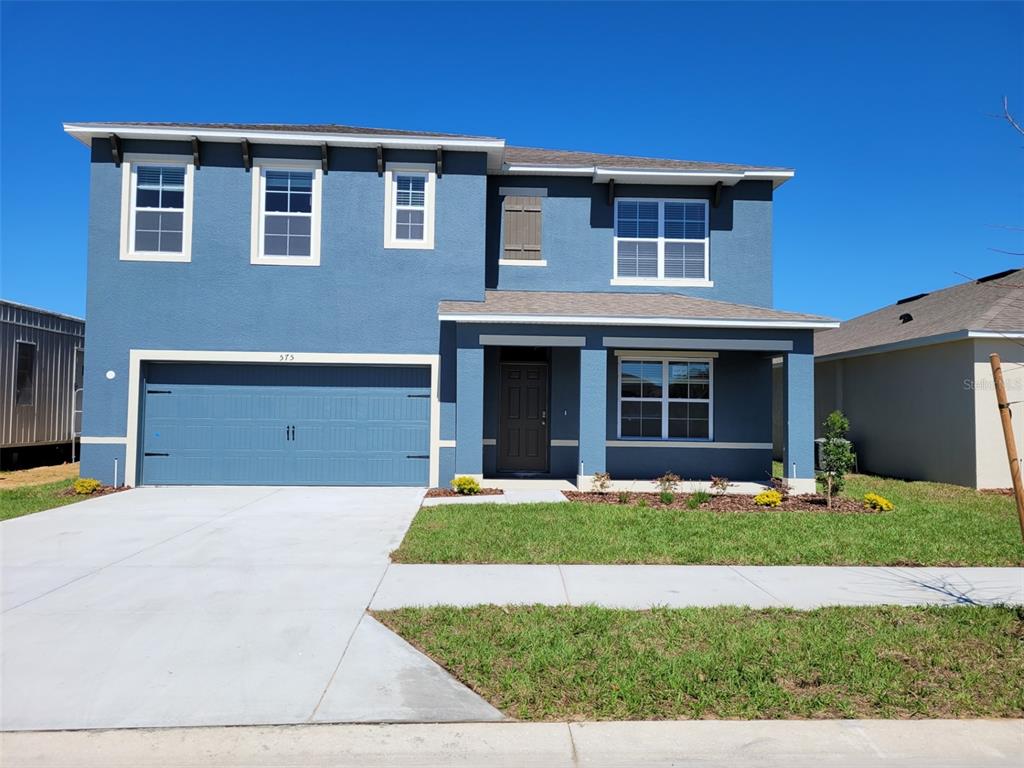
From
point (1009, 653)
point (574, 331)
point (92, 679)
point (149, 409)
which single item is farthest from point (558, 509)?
point (149, 409)

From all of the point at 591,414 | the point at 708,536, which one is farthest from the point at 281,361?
the point at 708,536

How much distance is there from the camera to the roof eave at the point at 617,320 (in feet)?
41.4

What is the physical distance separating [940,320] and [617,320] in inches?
349

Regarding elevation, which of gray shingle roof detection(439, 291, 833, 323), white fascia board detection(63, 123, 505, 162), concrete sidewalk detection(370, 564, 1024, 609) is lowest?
concrete sidewalk detection(370, 564, 1024, 609)

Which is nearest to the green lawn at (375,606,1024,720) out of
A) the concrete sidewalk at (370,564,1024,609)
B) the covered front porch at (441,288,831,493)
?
the concrete sidewalk at (370,564,1024,609)

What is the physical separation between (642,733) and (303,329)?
1131 cm

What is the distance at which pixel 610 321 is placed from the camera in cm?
1283

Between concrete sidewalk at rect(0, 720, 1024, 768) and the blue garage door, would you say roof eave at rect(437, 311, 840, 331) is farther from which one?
concrete sidewalk at rect(0, 720, 1024, 768)

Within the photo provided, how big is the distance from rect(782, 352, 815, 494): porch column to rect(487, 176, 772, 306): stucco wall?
2407 millimetres

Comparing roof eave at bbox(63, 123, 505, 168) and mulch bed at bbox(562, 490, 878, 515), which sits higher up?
roof eave at bbox(63, 123, 505, 168)

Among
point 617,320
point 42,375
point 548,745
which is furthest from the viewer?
point 42,375

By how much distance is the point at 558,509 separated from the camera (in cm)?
1073

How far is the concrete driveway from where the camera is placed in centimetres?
417

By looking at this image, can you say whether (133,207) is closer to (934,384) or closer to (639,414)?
(639,414)
